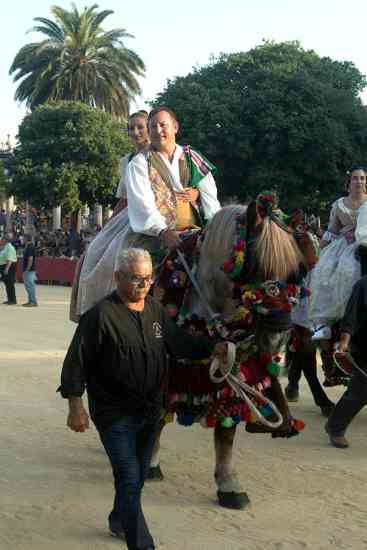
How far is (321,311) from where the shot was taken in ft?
25.3

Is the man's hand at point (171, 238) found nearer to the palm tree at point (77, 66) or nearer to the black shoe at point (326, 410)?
the black shoe at point (326, 410)

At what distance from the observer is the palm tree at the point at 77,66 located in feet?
153

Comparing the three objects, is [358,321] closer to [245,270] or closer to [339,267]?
[339,267]

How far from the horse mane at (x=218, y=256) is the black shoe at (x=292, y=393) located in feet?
12.7

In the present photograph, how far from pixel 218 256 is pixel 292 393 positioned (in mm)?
4090

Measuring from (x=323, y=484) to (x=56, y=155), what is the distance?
38094 millimetres

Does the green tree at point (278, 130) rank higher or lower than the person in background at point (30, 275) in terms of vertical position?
higher

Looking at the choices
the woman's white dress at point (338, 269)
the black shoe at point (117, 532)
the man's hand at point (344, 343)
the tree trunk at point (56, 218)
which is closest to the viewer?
the black shoe at point (117, 532)

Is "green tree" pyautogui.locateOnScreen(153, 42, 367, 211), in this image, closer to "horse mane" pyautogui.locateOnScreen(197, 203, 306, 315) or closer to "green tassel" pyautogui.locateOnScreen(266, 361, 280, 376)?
"horse mane" pyautogui.locateOnScreen(197, 203, 306, 315)

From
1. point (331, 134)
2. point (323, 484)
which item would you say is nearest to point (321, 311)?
point (323, 484)

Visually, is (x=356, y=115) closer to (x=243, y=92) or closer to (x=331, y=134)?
(x=331, y=134)

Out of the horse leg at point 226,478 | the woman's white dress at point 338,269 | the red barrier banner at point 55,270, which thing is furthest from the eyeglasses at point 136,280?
the red barrier banner at point 55,270

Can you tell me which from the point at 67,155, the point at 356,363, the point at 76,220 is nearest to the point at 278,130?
the point at 67,155

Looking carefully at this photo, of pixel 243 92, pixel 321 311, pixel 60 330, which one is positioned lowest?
pixel 60 330
